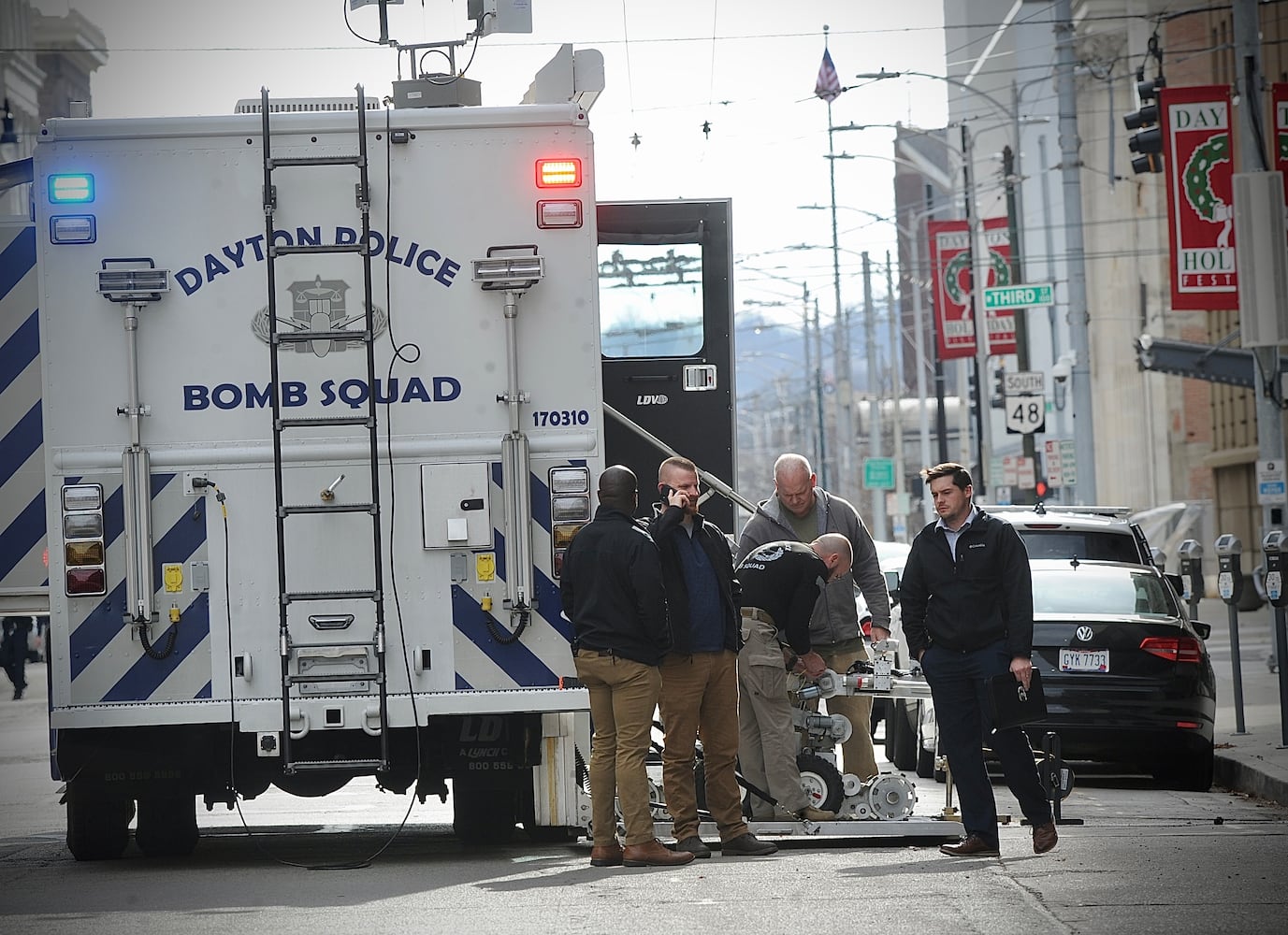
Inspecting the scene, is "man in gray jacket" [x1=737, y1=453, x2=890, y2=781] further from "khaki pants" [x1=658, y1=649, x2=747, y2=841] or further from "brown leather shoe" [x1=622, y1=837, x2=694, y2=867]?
"brown leather shoe" [x1=622, y1=837, x2=694, y2=867]

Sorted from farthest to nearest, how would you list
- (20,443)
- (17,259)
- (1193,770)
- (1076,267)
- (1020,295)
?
1. (1020,295)
2. (1076,267)
3. (1193,770)
4. (17,259)
5. (20,443)

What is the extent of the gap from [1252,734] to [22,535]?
32.4 feet

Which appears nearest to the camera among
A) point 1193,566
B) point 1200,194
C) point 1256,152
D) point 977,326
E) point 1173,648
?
point 1173,648

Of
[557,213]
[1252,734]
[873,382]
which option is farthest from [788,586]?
[873,382]

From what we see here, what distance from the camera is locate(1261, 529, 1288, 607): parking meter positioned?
51.5 feet

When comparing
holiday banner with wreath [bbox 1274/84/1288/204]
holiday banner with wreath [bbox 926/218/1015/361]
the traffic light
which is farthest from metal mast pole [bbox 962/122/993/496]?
holiday banner with wreath [bbox 1274/84/1288/204]

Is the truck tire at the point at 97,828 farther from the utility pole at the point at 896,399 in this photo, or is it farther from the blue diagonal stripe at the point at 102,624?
the utility pole at the point at 896,399

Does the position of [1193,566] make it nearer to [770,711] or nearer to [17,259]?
[770,711]

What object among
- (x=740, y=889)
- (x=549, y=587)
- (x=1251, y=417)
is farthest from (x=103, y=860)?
(x=1251, y=417)

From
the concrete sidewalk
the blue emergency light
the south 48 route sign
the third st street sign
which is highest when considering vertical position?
the third st street sign

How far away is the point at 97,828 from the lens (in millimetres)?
10883

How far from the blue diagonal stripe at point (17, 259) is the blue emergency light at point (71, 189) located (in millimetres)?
1045

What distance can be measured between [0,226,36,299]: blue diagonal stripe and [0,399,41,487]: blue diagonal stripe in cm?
65

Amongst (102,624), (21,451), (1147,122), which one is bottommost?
(102,624)
